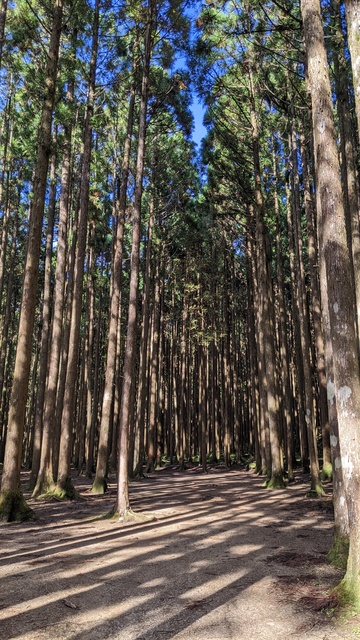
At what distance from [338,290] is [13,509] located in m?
7.41

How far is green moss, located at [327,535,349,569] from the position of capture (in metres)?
5.29

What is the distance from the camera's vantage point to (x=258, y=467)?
18875 mm

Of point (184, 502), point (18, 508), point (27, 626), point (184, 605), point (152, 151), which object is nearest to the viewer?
point (27, 626)

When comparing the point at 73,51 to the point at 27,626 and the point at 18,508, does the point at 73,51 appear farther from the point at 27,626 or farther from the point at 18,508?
the point at 27,626

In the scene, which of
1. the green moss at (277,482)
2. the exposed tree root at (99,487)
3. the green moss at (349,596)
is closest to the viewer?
the green moss at (349,596)

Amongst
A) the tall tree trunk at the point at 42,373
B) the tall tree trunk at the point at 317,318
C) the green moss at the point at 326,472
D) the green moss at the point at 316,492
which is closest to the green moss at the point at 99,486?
the tall tree trunk at the point at 42,373

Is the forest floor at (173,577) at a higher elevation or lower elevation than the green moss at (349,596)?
lower

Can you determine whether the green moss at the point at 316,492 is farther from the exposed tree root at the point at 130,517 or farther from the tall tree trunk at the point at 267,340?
the exposed tree root at the point at 130,517

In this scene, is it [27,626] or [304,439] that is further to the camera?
[304,439]

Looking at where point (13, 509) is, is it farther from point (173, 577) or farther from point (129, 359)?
point (173, 577)

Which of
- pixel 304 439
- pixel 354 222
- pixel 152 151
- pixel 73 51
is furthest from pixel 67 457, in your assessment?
pixel 152 151

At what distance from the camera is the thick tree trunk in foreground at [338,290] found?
398 cm

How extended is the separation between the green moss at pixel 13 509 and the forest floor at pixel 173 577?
13.1 inches

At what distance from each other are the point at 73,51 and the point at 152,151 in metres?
6.89
